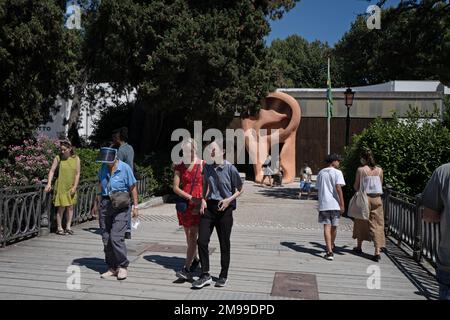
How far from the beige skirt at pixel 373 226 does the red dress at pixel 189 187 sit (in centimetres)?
332

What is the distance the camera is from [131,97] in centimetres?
2536

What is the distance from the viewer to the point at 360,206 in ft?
26.2

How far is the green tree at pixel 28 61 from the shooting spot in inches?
446

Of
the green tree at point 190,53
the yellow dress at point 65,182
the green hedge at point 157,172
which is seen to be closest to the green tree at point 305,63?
the green tree at point 190,53

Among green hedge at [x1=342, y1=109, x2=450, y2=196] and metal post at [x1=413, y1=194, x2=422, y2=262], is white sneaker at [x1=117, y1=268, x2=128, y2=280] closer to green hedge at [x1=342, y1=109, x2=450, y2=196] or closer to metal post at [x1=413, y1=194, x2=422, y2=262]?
metal post at [x1=413, y1=194, x2=422, y2=262]

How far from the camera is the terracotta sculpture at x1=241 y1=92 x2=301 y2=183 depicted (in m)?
27.2

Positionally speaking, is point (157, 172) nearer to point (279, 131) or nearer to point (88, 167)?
point (88, 167)

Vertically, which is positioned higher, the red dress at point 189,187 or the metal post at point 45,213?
the red dress at point 189,187

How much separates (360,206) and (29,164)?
650 centimetres

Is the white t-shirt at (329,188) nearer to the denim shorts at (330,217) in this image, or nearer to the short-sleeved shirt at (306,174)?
the denim shorts at (330,217)

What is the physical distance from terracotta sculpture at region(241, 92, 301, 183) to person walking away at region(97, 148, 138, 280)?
20.9 meters

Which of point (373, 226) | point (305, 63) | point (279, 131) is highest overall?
point (305, 63)

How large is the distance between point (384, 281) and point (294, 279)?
1.22 m

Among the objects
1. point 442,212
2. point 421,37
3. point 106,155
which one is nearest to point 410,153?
point 421,37
